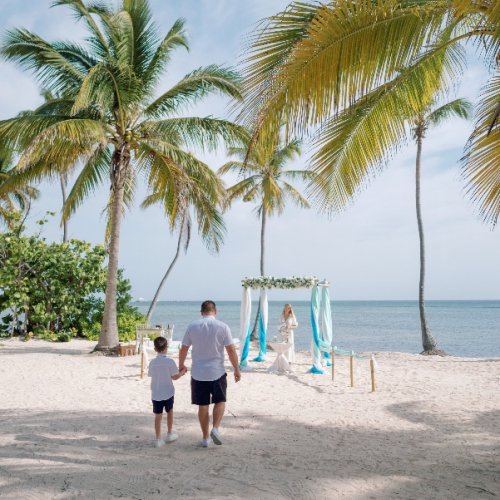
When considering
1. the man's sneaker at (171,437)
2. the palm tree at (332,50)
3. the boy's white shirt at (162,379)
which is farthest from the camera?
the man's sneaker at (171,437)

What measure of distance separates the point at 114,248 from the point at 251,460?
10234 millimetres

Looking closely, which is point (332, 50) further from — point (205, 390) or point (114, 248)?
point (114, 248)

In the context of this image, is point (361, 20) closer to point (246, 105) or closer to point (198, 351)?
point (246, 105)

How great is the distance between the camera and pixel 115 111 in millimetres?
13656

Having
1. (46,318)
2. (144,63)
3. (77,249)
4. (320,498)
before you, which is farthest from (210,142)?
(320,498)

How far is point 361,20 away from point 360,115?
3.91ft

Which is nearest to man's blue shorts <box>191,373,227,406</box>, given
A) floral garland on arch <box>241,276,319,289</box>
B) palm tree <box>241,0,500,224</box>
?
palm tree <box>241,0,500,224</box>

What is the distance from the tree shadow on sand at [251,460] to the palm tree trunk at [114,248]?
24.0ft

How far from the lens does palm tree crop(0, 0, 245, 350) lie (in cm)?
1250

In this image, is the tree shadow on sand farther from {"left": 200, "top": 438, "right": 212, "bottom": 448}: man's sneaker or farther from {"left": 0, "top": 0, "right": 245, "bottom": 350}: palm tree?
{"left": 0, "top": 0, "right": 245, "bottom": 350}: palm tree

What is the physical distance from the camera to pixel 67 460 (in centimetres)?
504

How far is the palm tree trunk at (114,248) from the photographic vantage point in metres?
14.0

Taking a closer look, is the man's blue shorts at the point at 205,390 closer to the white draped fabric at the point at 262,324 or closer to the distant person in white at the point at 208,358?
the distant person in white at the point at 208,358

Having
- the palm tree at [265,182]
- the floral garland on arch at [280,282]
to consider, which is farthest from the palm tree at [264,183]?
the floral garland on arch at [280,282]
